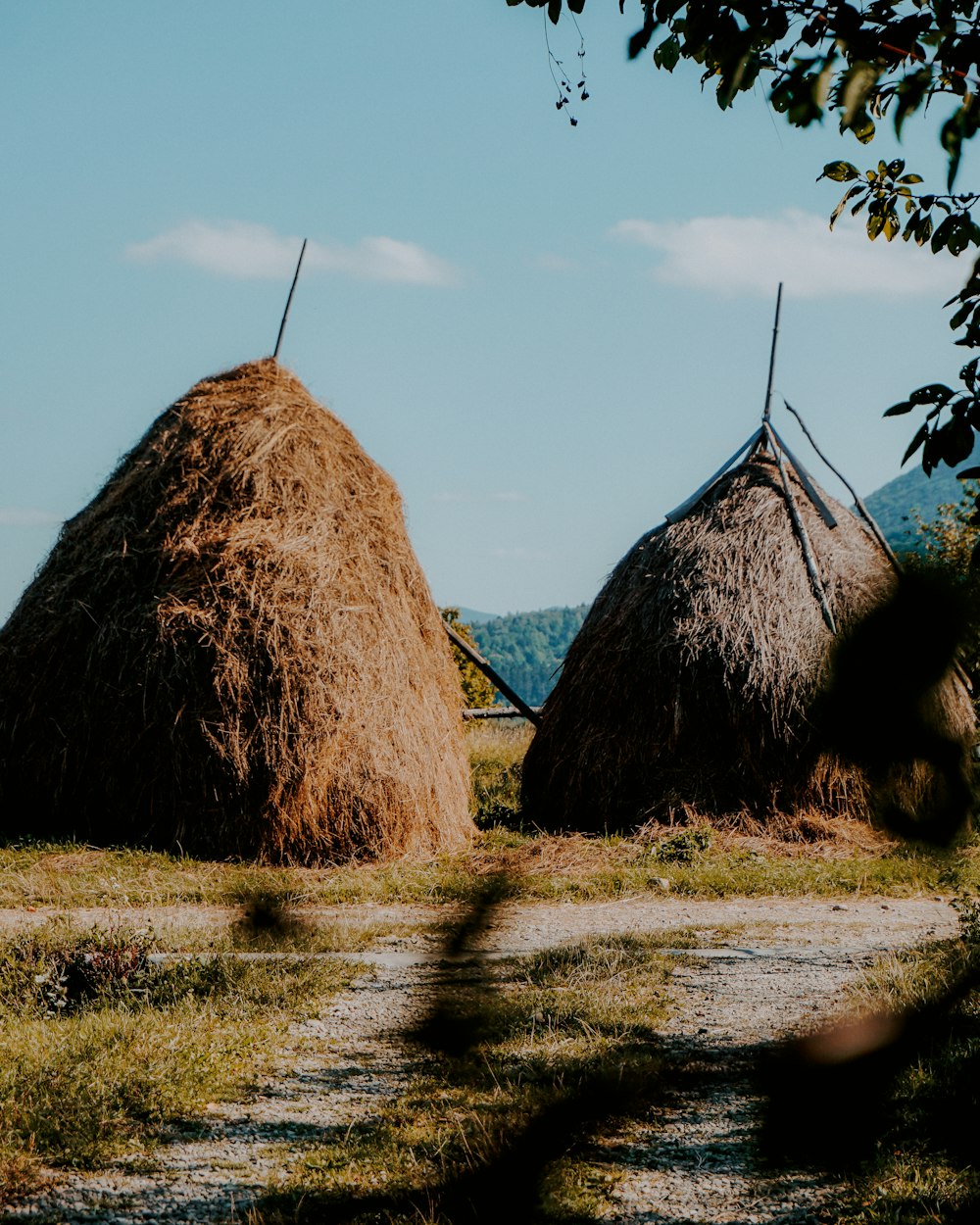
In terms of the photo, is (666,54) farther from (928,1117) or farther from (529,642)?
(529,642)

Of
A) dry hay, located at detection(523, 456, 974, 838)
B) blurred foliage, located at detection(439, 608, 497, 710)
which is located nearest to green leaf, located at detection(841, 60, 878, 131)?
dry hay, located at detection(523, 456, 974, 838)

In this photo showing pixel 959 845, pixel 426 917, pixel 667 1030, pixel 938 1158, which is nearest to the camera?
pixel 959 845

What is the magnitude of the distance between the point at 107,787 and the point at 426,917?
3176 millimetres

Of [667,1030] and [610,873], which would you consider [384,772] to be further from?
[667,1030]

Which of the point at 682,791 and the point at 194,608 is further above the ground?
the point at 194,608

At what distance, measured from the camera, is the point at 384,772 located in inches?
359

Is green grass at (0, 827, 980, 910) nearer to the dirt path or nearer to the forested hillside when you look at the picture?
the dirt path

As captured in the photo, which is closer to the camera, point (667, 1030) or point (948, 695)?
point (948, 695)

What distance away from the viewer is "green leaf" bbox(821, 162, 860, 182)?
3.52 meters

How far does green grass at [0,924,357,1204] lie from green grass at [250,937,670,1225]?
67 cm

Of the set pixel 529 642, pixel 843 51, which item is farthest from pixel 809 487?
pixel 529 642

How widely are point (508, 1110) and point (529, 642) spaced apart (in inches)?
5461

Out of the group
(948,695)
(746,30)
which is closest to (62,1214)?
(948,695)

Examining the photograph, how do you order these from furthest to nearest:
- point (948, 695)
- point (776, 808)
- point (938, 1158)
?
point (776, 808)
point (938, 1158)
point (948, 695)
